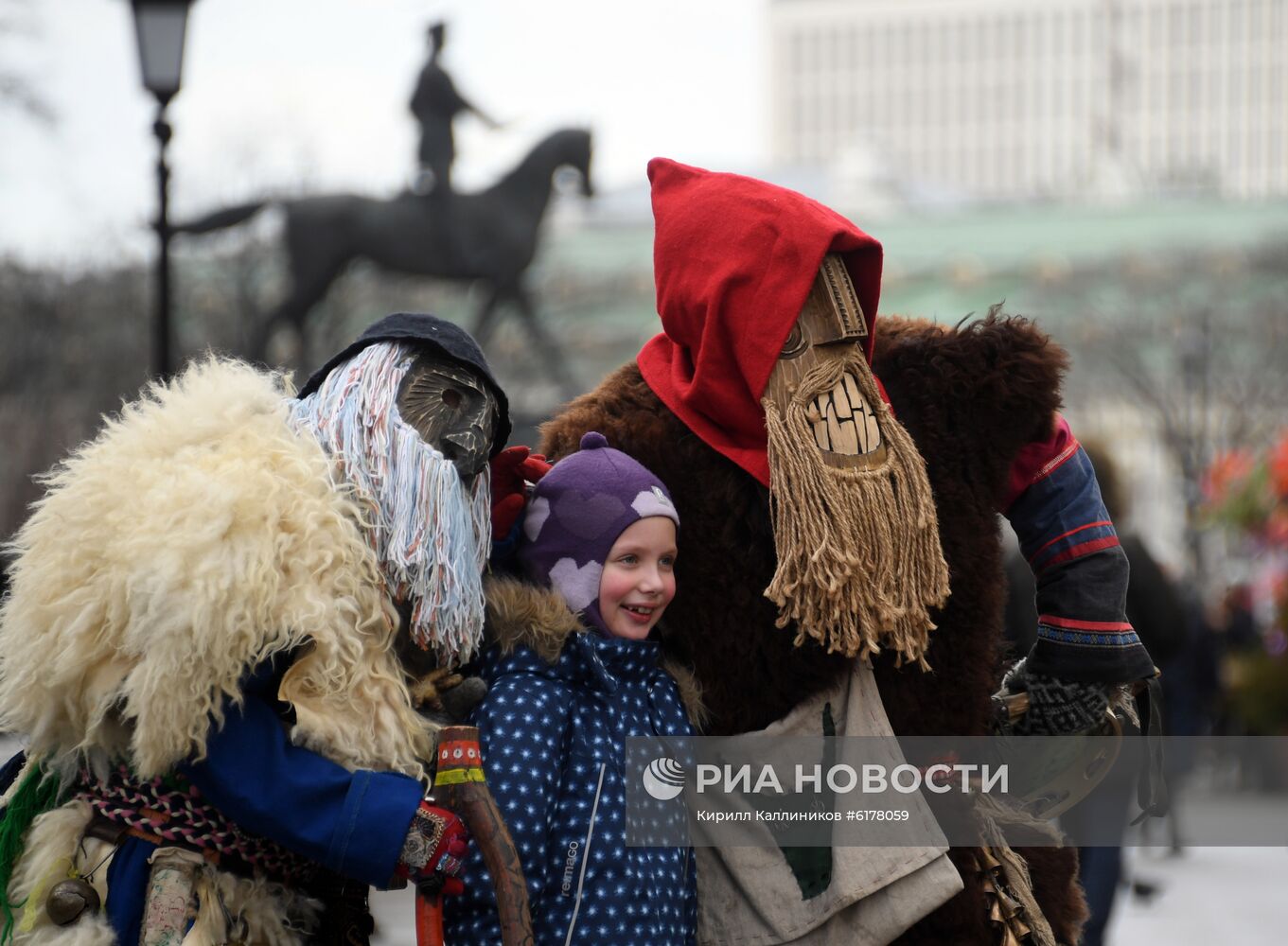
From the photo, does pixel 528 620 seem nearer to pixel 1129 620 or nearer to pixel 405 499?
pixel 405 499

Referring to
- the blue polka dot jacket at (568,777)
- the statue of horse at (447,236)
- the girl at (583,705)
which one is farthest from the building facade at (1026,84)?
the blue polka dot jacket at (568,777)

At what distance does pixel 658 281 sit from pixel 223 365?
779 millimetres

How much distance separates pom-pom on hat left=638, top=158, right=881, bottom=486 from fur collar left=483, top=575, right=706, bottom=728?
426mm

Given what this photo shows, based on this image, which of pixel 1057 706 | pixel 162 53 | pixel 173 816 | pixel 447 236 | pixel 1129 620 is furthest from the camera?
pixel 447 236

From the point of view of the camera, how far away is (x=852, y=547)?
276 centimetres

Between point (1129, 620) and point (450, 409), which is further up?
point (450, 409)

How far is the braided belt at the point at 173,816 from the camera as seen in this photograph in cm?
245

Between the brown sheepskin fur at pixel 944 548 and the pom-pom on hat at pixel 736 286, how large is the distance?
0.07 m

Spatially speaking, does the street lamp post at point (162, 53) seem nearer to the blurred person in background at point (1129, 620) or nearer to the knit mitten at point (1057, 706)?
the blurred person in background at point (1129, 620)

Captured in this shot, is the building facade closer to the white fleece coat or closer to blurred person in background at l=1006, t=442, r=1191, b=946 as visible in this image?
blurred person in background at l=1006, t=442, r=1191, b=946

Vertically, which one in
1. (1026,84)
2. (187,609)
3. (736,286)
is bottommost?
(187,609)

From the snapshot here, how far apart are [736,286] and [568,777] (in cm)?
88

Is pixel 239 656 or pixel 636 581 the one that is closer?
pixel 239 656

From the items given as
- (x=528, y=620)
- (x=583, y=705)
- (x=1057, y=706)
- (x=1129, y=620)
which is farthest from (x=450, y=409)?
(x=1129, y=620)
